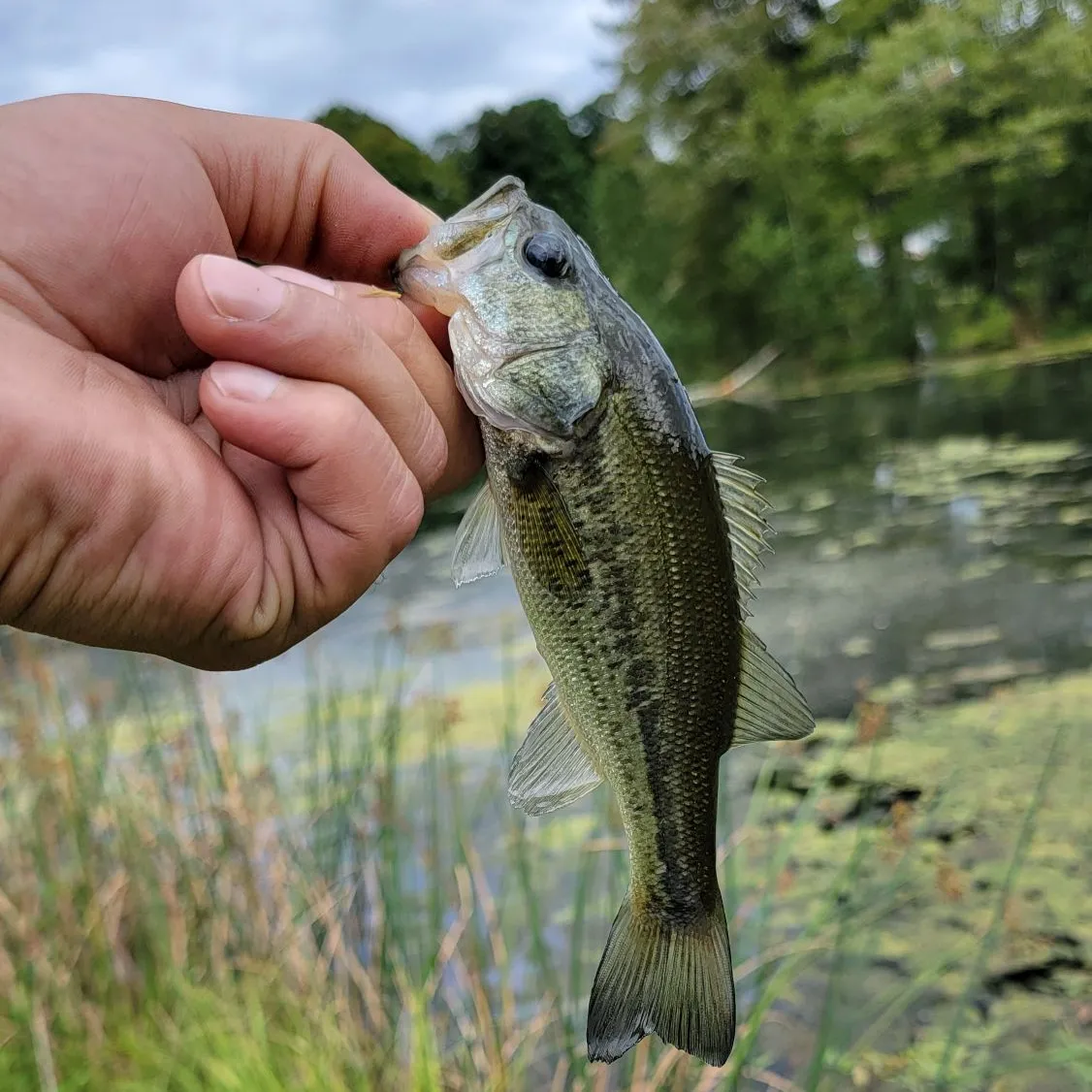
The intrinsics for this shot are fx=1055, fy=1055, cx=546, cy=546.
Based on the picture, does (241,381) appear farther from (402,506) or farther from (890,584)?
(890,584)

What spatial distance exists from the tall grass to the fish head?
5.47ft

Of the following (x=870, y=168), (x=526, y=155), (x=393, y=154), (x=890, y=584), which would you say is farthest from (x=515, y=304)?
(x=870, y=168)

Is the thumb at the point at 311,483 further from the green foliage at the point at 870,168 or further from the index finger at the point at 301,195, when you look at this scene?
the green foliage at the point at 870,168

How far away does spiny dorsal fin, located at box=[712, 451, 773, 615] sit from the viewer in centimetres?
171

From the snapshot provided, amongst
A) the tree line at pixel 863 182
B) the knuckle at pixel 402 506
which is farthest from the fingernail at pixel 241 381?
the tree line at pixel 863 182

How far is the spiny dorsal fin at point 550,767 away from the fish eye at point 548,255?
0.68 meters

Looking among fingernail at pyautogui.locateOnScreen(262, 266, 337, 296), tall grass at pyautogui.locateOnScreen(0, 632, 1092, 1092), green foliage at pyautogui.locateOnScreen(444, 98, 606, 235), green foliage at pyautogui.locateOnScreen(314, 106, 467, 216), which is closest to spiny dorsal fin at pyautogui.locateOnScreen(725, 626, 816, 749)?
fingernail at pyautogui.locateOnScreen(262, 266, 337, 296)

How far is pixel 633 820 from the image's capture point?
1.79 metres

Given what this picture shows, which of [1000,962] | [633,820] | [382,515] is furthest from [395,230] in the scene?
[1000,962]

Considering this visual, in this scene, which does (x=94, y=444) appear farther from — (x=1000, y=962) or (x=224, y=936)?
(x=1000, y=962)

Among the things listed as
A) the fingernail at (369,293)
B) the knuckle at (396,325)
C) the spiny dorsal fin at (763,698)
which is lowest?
the spiny dorsal fin at (763,698)

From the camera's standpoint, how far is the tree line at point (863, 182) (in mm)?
23812

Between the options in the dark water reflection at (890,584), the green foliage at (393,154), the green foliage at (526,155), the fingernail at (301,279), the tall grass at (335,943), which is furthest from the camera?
the dark water reflection at (890,584)

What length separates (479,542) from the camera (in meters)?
1.81
